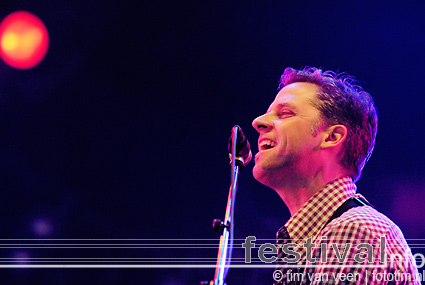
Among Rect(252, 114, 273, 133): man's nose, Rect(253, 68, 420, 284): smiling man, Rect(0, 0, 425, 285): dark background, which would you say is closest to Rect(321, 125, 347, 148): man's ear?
Rect(253, 68, 420, 284): smiling man

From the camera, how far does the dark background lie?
11.7 ft

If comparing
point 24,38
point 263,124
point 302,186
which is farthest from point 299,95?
point 24,38

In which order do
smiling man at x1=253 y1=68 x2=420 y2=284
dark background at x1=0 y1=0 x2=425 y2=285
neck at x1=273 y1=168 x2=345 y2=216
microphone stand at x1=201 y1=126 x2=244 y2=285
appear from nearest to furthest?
microphone stand at x1=201 y1=126 x2=244 y2=285 < smiling man at x1=253 y1=68 x2=420 y2=284 < neck at x1=273 y1=168 x2=345 y2=216 < dark background at x1=0 y1=0 x2=425 y2=285

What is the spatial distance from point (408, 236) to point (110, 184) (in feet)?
7.47

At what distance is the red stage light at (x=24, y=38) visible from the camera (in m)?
4.10

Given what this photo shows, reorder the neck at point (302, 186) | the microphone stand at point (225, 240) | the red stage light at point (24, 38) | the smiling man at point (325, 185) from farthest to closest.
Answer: the red stage light at point (24, 38) < the neck at point (302, 186) < the smiling man at point (325, 185) < the microphone stand at point (225, 240)

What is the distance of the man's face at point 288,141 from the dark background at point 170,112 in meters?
1.43

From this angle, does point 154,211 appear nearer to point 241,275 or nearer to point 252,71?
point 241,275

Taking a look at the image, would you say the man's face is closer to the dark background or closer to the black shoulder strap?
the black shoulder strap

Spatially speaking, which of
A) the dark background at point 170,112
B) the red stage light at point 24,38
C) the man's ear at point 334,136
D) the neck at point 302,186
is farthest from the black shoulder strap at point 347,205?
the red stage light at point 24,38

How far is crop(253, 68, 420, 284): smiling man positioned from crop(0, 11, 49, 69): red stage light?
2447 mm

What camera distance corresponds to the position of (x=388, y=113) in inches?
138

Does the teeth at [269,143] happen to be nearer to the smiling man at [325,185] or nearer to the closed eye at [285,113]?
the smiling man at [325,185]

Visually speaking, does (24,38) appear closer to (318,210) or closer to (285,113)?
(285,113)
